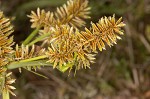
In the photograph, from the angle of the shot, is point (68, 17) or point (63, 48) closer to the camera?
point (63, 48)

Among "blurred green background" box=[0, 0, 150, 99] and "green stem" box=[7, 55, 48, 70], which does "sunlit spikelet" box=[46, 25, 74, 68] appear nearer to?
"green stem" box=[7, 55, 48, 70]

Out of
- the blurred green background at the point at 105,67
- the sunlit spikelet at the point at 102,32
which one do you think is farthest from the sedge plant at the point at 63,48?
the blurred green background at the point at 105,67

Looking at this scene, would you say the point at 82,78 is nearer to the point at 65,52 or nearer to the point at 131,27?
the point at 131,27

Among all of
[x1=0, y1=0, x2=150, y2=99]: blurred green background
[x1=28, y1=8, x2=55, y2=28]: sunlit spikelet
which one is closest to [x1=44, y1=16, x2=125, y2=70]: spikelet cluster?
[x1=28, y1=8, x2=55, y2=28]: sunlit spikelet

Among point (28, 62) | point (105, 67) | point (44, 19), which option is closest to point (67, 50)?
point (28, 62)

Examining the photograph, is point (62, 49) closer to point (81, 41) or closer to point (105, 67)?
point (81, 41)

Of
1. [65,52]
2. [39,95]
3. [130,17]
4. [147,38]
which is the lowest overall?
[39,95]

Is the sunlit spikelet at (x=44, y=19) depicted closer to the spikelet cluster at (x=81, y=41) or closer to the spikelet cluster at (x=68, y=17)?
the spikelet cluster at (x=68, y=17)

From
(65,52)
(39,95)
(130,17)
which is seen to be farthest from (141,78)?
(65,52)
